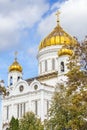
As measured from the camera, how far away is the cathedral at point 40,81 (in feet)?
198

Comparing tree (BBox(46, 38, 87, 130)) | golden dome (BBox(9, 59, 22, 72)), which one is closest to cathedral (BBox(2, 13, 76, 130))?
golden dome (BBox(9, 59, 22, 72))

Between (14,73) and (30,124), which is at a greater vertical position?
(14,73)

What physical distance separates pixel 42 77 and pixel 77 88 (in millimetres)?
39181

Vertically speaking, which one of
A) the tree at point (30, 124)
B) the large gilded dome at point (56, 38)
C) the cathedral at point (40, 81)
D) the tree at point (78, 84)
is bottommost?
the tree at point (78, 84)

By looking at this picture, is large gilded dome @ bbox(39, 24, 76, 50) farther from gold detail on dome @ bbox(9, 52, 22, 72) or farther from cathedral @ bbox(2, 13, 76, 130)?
gold detail on dome @ bbox(9, 52, 22, 72)

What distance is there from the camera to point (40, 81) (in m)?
64.7

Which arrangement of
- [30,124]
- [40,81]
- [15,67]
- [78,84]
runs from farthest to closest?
[15,67] → [40,81] → [30,124] → [78,84]

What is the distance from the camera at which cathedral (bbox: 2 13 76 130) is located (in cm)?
6047

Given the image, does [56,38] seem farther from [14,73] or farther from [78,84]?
[78,84]

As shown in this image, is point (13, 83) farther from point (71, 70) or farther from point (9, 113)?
point (71, 70)

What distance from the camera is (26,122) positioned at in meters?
44.7

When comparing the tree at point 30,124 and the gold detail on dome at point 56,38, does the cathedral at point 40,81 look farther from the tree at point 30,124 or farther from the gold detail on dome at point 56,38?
the tree at point 30,124

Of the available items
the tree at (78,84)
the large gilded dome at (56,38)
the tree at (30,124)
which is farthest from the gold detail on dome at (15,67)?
the tree at (78,84)

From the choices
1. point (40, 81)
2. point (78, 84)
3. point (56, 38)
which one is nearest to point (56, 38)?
point (56, 38)
